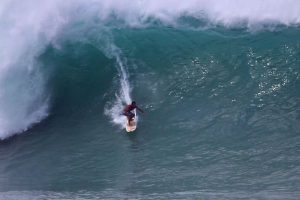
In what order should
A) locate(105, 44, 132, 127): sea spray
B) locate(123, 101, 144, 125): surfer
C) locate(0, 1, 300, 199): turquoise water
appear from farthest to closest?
locate(105, 44, 132, 127): sea spray → locate(123, 101, 144, 125): surfer → locate(0, 1, 300, 199): turquoise water

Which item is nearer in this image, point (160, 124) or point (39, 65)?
point (160, 124)

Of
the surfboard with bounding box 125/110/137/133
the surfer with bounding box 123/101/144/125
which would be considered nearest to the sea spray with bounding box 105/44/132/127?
the surfboard with bounding box 125/110/137/133

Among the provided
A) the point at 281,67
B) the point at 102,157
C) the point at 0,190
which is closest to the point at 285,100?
the point at 281,67

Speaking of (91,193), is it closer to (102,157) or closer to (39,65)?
(102,157)

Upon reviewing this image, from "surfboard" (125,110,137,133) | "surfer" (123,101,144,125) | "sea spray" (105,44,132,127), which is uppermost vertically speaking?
"sea spray" (105,44,132,127)

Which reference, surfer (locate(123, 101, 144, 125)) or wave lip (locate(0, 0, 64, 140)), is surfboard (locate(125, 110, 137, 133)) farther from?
wave lip (locate(0, 0, 64, 140))

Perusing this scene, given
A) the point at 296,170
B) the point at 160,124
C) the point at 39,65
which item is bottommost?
the point at 296,170

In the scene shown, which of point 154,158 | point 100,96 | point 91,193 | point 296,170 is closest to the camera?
point 296,170

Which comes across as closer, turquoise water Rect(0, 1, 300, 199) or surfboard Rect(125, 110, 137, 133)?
turquoise water Rect(0, 1, 300, 199)
